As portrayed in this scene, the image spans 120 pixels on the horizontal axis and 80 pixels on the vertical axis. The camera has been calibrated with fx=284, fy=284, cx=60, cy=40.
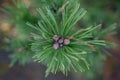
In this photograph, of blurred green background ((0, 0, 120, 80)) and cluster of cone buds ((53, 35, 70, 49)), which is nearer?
cluster of cone buds ((53, 35, 70, 49))

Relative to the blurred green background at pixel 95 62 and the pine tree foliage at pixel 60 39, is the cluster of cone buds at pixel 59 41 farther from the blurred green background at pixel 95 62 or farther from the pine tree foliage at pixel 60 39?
the blurred green background at pixel 95 62

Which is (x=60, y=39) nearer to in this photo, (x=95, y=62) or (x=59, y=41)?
(x=59, y=41)

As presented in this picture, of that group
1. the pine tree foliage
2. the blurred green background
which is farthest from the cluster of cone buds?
the blurred green background

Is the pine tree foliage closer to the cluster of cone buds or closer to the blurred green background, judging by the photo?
the cluster of cone buds

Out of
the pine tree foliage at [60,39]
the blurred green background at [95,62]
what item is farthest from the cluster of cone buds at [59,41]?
the blurred green background at [95,62]

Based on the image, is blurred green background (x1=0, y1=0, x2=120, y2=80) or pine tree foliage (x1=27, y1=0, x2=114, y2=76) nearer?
pine tree foliage (x1=27, y1=0, x2=114, y2=76)

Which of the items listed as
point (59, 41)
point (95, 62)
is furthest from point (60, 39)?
point (95, 62)

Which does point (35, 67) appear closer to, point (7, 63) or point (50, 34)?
point (7, 63)

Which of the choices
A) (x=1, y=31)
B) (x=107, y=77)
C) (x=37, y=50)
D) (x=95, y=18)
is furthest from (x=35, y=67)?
(x=37, y=50)
